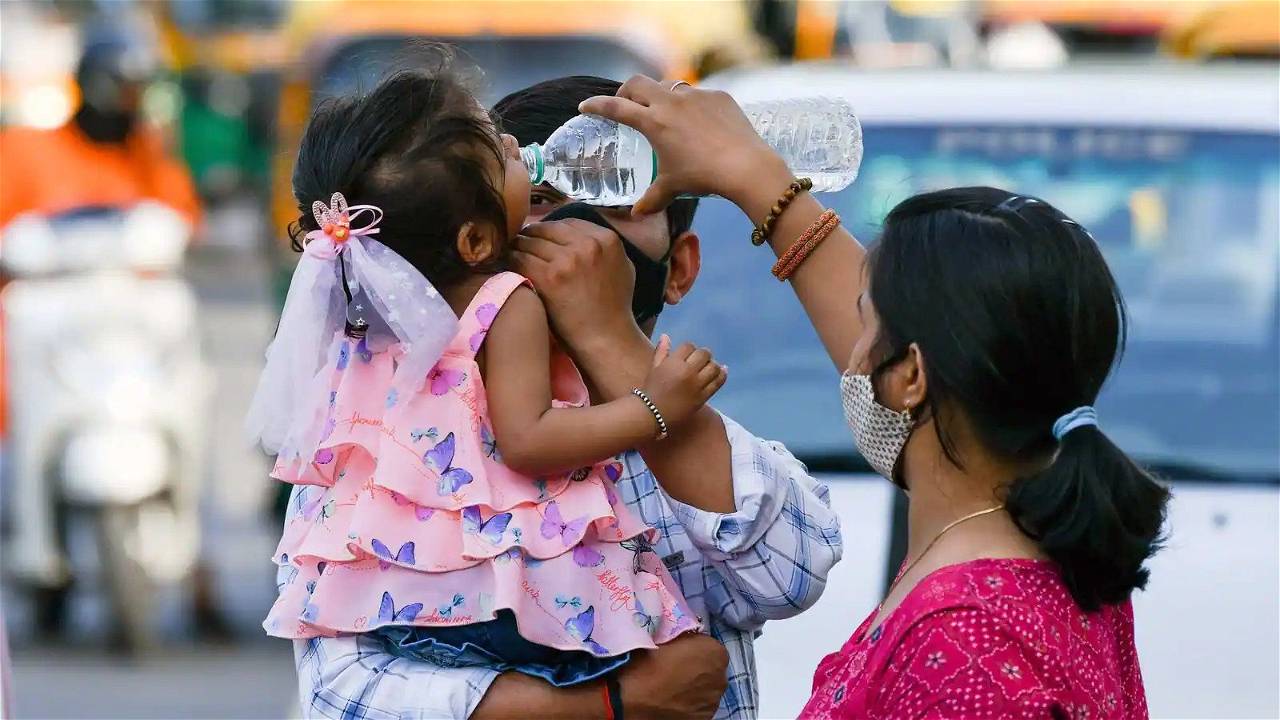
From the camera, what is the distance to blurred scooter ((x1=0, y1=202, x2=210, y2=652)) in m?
6.23

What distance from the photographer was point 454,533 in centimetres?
205

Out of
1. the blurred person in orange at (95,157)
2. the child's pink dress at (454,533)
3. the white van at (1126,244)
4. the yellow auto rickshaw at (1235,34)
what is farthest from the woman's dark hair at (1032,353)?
the blurred person in orange at (95,157)

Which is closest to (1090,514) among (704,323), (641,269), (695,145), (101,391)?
(695,145)

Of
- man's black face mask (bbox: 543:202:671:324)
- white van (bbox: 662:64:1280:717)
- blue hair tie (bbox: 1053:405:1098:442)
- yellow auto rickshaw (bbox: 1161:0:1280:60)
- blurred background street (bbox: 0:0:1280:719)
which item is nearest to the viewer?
blue hair tie (bbox: 1053:405:1098:442)

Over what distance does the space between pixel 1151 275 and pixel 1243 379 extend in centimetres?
34

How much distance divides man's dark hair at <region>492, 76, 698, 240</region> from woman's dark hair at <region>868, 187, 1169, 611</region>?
1.87 feet

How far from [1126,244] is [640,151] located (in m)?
1.94

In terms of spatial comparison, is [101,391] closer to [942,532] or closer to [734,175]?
[734,175]

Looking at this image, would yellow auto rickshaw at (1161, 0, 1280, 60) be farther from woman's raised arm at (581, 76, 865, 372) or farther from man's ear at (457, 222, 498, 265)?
man's ear at (457, 222, 498, 265)

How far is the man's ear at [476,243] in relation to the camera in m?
2.10

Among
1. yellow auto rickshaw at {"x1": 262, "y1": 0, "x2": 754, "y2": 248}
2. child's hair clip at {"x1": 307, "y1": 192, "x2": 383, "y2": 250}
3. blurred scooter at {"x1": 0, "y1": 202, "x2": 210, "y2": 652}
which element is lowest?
blurred scooter at {"x1": 0, "y1": 202, "x2": 210, "y2": 652}

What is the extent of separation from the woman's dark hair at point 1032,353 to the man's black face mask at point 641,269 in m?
0.52

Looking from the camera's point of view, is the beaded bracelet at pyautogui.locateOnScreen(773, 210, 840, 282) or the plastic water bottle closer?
the beaded bracelet at pyautogui.locateOnScreen(773, 210, 840, 282)

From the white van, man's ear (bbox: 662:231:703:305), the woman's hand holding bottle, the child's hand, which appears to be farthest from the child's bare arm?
the white van
